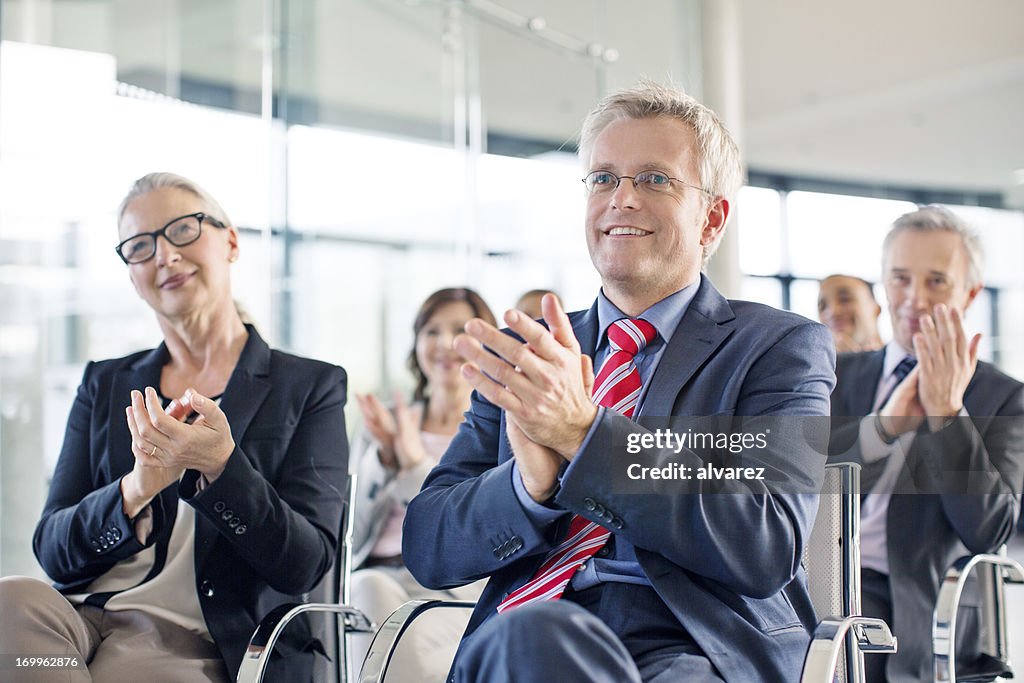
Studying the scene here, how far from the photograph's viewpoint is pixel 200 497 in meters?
1.93

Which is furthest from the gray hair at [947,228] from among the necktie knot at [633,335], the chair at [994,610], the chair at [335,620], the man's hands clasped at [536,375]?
the man's hands clasped at [536,375]

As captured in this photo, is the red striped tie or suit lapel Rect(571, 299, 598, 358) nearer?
the red striped tie

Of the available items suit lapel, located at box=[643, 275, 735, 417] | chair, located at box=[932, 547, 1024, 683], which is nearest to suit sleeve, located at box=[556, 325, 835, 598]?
suit lapel, located at box=[643, 275, 735, 417]

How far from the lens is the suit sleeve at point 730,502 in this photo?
1.48 metres

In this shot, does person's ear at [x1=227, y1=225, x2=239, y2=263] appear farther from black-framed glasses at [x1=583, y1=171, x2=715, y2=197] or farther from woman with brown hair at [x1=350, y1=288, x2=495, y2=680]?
black-framed glasses at [x1=583, y1=171, x2=715, y2=197]

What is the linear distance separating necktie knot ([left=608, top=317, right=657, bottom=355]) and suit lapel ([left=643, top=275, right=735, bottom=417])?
1.7 inches

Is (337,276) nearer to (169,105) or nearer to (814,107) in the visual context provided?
(169,105)

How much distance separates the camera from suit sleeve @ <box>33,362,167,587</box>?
199 centimetres

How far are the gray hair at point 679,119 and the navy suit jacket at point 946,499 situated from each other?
0.89m

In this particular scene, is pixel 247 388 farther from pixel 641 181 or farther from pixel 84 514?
pixel 641 181

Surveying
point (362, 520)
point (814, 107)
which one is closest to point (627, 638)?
point (362, 520)

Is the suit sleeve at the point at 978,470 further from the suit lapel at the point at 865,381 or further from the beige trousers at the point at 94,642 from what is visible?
the beige trousers at the point at 94,642

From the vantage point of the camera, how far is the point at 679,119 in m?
1.85

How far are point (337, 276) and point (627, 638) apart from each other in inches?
Answer: 110
